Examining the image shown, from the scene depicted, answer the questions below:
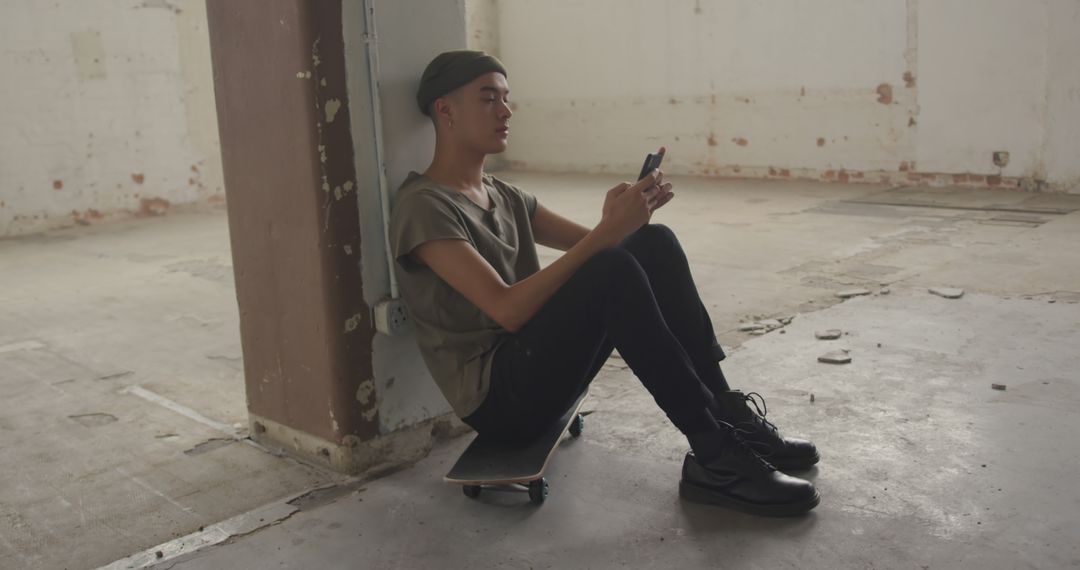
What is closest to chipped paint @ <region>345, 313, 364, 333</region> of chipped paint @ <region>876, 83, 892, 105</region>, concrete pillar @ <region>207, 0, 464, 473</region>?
concrete pillar @ <region>207, 0, 464, 473</region>

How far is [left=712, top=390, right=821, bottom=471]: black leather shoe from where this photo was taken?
2143 millimetres

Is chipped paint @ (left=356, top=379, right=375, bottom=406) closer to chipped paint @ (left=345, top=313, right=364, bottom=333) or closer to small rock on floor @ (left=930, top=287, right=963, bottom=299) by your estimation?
chipped paint @ (left=345, top=313, right=364, bottom=333)

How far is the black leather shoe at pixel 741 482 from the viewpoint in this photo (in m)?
1.96

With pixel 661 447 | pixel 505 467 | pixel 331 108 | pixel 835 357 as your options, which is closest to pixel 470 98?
pixel 331 108

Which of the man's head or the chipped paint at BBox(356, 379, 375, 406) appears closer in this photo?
the man's head

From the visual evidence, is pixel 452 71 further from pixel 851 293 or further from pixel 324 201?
pixel 851 293

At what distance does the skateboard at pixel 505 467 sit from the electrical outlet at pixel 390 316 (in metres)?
0.34

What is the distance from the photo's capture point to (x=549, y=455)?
2.15 m

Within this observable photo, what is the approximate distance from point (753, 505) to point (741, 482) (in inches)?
2.0

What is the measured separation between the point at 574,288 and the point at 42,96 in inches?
270

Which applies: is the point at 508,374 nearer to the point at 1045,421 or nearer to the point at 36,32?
the point at 1045,421

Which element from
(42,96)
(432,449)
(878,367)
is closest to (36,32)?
(42,96)

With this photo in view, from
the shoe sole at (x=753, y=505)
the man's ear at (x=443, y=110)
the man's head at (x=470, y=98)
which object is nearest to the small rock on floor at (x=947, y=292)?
the shoe sole at (x=753, y=505)

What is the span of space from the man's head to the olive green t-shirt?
13 cm
